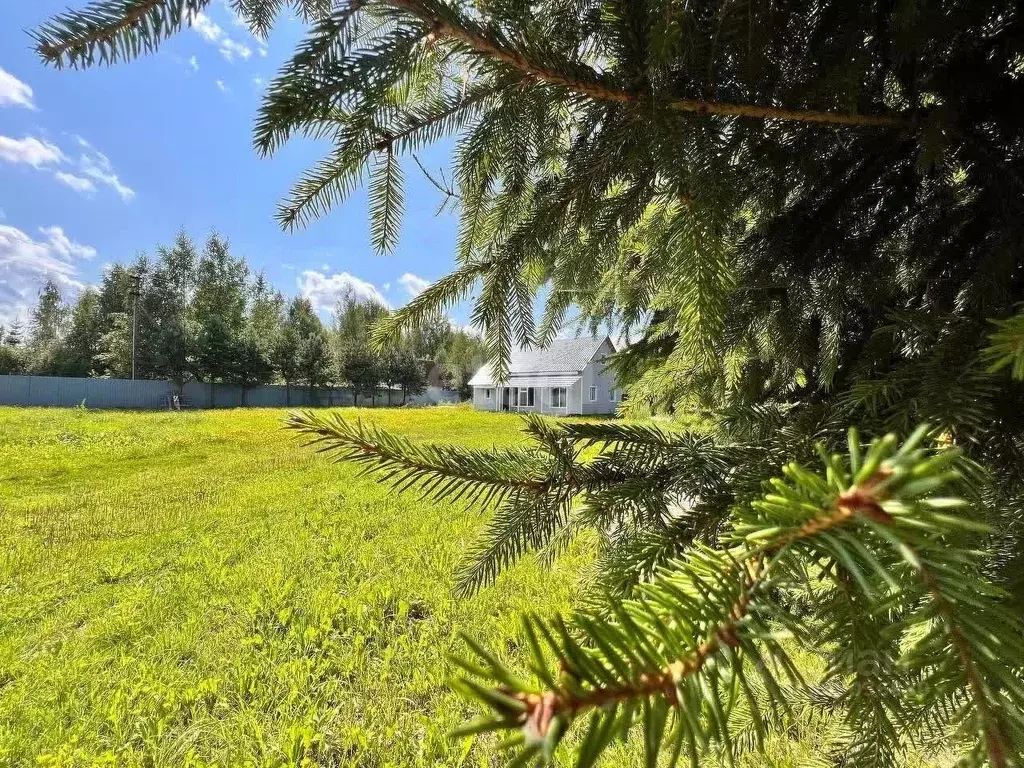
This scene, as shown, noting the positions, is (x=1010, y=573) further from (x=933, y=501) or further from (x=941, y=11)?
(x=941, y=11)

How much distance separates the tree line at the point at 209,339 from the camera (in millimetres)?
26531

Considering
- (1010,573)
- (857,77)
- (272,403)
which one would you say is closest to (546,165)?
(857,77)

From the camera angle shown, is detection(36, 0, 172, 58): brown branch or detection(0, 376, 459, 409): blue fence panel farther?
detection(0, 376, 459, 409): blue fence panel

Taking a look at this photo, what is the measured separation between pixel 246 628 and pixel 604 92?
3.20 metres

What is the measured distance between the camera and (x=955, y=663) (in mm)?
375

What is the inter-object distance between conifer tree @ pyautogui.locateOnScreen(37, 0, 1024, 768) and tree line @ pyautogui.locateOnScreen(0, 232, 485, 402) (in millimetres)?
22786

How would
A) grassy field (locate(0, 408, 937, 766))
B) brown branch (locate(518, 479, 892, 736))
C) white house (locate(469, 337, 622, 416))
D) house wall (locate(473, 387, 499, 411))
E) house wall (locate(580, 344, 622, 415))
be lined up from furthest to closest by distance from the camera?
house wall (locate(473, 387, 499, 411))
house wall (locate(580, 344, 622, 415))
white house (locate(469, 337, 622, 416))
grassy field (locate(0, 408, 937, 766))
brown branch (locate(518, 479, 892, 736))

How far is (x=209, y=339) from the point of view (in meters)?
26.2

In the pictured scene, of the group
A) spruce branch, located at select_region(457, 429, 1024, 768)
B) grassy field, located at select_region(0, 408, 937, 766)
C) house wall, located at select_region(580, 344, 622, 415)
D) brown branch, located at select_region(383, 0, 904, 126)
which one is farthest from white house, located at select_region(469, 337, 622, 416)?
spruce branch, located at select_region(457, 429, 1024, 768)

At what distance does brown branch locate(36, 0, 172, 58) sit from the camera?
63 centimetres

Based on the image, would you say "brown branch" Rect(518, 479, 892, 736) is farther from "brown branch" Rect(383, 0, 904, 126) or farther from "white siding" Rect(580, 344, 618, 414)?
"white siding" Rect(580, 344, 618, 414)

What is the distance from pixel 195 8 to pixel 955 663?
3.71 ft

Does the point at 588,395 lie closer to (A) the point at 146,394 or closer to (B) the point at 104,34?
(A) the point at 146,394

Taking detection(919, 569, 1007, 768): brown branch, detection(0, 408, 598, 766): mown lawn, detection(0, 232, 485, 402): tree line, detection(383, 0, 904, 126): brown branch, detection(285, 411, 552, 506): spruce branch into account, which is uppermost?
detection(0, 232, 485, 402): tree line
